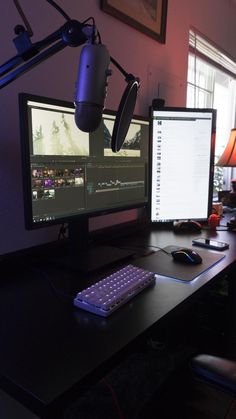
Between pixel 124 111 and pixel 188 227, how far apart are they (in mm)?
872

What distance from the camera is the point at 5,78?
0.65m

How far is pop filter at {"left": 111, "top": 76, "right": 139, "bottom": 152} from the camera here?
74cm

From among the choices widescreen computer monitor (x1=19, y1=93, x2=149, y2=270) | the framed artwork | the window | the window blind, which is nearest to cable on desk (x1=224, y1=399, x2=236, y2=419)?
widescreen computer monitor (x1=19, y1=93, x2=149, y2=270)

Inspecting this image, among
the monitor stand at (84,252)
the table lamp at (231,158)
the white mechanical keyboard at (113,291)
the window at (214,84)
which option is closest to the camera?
the white mechanical keyboard at (113,291)

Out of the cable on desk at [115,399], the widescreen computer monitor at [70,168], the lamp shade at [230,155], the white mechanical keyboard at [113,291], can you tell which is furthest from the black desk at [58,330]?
the lamp shade at [230,155]

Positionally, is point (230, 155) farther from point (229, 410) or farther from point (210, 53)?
point (229, 410)

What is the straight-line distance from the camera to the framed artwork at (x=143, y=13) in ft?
4.31

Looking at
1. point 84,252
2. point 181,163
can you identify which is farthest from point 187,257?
point 181,163

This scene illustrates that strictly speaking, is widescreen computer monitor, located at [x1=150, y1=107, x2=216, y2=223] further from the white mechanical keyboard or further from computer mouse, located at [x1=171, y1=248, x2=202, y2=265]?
the white mechanical keyboard

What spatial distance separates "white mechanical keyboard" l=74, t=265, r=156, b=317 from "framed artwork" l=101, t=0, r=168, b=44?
1.05m

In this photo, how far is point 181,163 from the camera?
4.83 feet

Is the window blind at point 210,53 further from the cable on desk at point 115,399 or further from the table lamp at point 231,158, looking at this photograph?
the cable on desk at point 115,399

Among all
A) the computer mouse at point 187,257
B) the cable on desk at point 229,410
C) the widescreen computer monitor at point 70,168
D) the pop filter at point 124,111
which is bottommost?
the cable on desk at point 229,410

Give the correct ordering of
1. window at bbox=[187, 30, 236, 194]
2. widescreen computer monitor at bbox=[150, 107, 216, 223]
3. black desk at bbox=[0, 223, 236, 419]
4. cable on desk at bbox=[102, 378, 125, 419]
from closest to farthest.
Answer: black desk at bbox=[0, 223, 236, 419], cable on desk at bbox=[102, 378, 125, 419], widescreen computer monitor at bbox=[150, 107, 216, 223], window at bbox=[187, 30, 236, 194]
